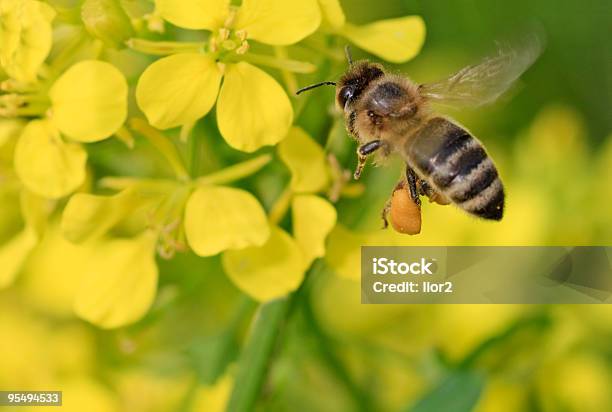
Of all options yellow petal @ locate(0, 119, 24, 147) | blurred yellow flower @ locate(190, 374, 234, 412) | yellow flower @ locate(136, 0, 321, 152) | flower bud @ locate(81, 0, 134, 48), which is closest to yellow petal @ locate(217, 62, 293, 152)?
yellow flower @ locate(136, 0, 321, 152)

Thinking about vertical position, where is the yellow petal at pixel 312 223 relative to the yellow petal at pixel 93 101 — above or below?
below

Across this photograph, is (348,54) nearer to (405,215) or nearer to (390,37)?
(390,37)

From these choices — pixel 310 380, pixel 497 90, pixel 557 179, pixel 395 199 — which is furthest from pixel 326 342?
pixel 557 179

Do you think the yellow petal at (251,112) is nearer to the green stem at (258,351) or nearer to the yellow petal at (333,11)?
the yellow petal at (333,11)

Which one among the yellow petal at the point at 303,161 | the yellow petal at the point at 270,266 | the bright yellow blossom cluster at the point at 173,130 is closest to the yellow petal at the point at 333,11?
the bright yellow blossom cluster at the point at 173,130

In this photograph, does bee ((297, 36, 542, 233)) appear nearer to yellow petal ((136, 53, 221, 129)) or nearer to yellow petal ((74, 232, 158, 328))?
yellow petal ((136, 53, 221, 129))

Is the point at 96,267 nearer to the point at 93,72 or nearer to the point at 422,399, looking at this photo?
the point at 93,72

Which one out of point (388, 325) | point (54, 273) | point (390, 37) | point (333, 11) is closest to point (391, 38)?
point (390, 37)
